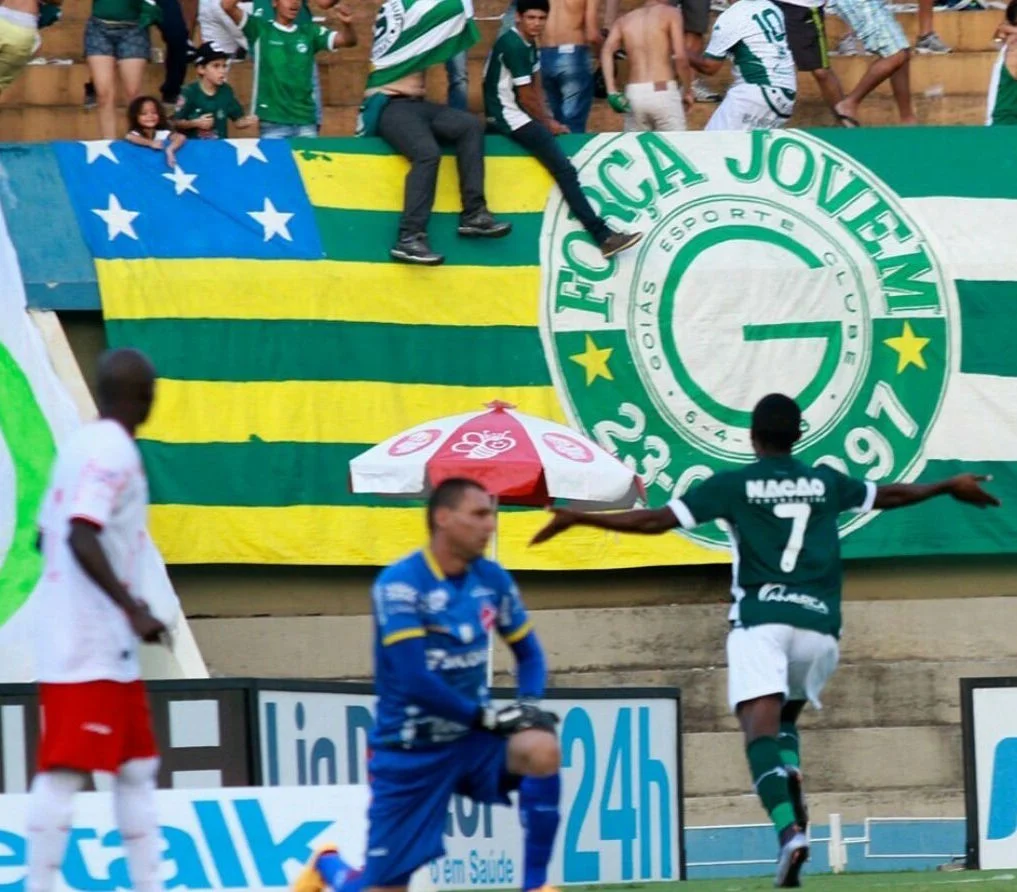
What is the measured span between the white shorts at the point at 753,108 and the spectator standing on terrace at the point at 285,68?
272 centimetres

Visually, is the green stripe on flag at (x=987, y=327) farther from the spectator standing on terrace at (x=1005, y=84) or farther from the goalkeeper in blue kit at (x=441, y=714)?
the goalkeeper in blue kit at (x=441, y=714)

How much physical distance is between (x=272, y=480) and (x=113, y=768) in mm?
7761

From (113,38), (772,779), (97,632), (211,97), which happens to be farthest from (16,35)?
(97,632)

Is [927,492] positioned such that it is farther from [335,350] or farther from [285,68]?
[285,68]

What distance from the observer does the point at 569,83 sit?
50.5 feet

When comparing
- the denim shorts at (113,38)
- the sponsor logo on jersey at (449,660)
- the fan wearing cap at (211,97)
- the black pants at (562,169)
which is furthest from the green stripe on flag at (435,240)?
the sponsor logo on jersey at (449,660)

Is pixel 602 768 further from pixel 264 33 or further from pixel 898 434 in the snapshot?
pixel 264 33

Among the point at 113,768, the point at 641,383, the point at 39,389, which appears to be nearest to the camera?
the point at 113,768

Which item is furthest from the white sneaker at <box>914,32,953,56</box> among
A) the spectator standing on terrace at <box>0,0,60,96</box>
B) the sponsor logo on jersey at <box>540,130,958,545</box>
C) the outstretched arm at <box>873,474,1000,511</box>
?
the outstretched arm at <box>873,474,1000,511</box>

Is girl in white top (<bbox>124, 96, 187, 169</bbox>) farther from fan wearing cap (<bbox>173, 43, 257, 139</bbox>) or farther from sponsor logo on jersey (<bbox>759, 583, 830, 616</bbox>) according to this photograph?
sponsor logo on jersey (<bbox>759, 583, 830, 616</bbox>)

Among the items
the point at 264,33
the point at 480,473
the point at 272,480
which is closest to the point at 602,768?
the point at 480,473

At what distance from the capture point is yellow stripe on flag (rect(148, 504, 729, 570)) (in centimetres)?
1435

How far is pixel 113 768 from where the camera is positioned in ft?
21.9

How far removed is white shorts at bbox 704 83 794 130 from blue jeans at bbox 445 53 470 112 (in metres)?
1.72
